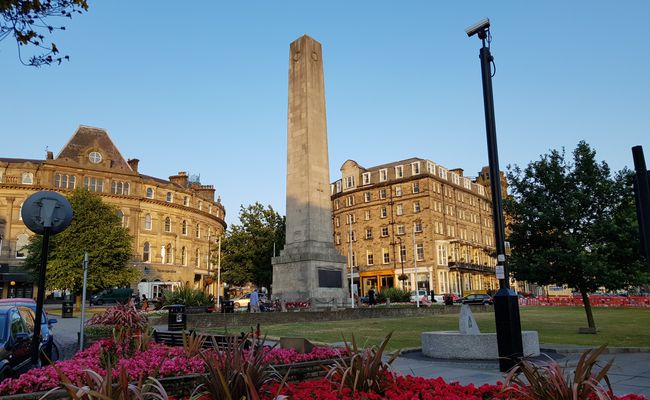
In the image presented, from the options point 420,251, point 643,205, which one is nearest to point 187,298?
point 643,205

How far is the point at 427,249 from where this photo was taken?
6488cm

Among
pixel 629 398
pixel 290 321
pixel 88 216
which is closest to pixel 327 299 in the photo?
pixel 290 321

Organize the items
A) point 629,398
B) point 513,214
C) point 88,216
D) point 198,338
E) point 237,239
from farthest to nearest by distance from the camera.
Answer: point 237,239 → point 88,216 → point 513,214 → point 198,338 → point 629,398

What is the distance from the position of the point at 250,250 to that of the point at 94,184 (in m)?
23.8

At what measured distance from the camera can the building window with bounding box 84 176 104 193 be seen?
A: 5966cm

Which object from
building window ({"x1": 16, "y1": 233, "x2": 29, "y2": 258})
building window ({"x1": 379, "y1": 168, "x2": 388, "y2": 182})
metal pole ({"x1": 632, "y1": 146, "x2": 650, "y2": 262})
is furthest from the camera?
building window ({"x1": 379, "y1": 168, "x2": 388, "y2": 182})

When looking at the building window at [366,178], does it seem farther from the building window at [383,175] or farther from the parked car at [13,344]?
the parked car at [13,344]

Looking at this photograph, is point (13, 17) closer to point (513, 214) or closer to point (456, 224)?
point (513, 214)

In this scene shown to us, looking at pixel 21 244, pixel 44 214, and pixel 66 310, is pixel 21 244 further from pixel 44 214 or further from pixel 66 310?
pixel 44 214

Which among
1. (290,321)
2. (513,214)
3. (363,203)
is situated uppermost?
(363,203)

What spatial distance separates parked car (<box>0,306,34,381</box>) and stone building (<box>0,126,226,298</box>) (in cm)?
4706

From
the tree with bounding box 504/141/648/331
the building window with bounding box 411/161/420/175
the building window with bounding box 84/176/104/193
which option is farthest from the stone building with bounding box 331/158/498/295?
the tree with bounding box 504/141/648/331

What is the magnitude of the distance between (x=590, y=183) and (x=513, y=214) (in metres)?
2.97

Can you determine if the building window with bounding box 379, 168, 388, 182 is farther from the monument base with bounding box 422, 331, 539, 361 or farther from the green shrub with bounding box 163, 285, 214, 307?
the monument base with bounding box 422, 331, 539, 361
